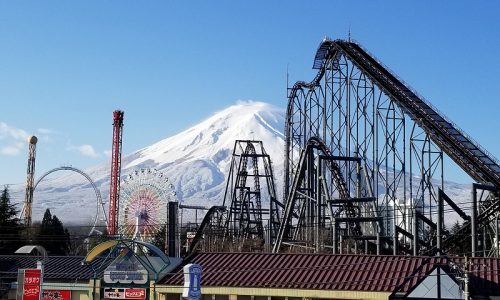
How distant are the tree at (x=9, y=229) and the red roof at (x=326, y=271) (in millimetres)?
35310

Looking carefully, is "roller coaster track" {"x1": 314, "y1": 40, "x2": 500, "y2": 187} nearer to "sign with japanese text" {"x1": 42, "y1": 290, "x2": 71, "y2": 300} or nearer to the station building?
the station building

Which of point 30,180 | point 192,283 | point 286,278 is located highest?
point 30,180

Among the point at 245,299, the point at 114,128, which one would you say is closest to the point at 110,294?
the point at 245,299

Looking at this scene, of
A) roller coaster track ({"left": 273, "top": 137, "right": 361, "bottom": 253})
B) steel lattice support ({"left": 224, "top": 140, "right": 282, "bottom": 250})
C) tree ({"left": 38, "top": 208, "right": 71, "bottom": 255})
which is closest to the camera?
roller coaster track ({"left": 273, "top": 137, "right": 361, "bottom": 253})

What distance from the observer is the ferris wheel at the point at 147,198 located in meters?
66.2

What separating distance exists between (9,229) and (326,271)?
44366mm

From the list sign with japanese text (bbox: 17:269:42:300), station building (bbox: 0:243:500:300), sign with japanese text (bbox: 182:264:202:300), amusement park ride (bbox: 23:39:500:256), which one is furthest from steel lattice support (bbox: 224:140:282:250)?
sign with japanese text (bbox: 182:264:202:300)

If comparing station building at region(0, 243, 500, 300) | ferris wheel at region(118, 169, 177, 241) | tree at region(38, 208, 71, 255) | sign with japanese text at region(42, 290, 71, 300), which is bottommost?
sign with japanese text at region(42, 290, 71, 300)

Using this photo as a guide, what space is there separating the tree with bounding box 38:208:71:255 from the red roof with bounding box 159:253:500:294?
138ft

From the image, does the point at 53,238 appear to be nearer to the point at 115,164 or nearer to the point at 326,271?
the point at 115,164

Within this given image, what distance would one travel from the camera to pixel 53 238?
241ft

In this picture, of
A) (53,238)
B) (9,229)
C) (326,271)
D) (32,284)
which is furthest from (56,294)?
(53,238)

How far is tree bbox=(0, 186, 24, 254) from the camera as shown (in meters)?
64.1

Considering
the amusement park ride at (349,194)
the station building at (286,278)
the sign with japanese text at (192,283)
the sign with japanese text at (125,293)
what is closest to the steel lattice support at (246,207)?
the amusement park ride at (349,194)
